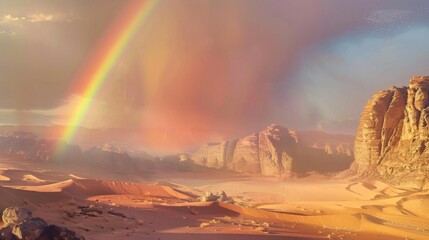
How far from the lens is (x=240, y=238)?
1394cm

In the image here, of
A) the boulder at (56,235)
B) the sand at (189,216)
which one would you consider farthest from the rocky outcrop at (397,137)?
the boulder at (56,235)

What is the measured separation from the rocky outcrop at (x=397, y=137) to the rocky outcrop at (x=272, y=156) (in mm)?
17090

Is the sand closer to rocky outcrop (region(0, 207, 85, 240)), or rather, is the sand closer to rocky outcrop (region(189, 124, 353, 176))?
rocky outcrop (region(0, 207, 85, 240))

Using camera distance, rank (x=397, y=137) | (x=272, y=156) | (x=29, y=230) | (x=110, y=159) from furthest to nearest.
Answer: (x=272, y=156) < (x=110, y=159) < (x=397, y=137) < (x=29, y=230)

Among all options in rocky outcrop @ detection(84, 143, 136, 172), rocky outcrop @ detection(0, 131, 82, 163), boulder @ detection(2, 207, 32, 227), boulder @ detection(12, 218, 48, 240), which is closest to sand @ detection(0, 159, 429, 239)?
boulder @ detection(2, 207, 32, 227)

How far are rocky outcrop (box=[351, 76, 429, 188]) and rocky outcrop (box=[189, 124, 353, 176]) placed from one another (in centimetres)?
1709

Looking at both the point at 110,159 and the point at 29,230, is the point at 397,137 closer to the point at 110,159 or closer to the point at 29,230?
the point at 29,230

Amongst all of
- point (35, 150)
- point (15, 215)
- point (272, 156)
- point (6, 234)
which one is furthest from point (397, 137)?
point (35, 150)

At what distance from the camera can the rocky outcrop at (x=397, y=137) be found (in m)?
41.2

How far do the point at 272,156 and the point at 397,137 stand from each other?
29.9 m

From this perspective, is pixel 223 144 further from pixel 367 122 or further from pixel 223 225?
pixel 223 225

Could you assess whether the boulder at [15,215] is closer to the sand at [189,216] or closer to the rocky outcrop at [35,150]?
the sand at [189,216]

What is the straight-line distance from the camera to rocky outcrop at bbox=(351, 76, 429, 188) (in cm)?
4119

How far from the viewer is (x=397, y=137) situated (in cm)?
4750
